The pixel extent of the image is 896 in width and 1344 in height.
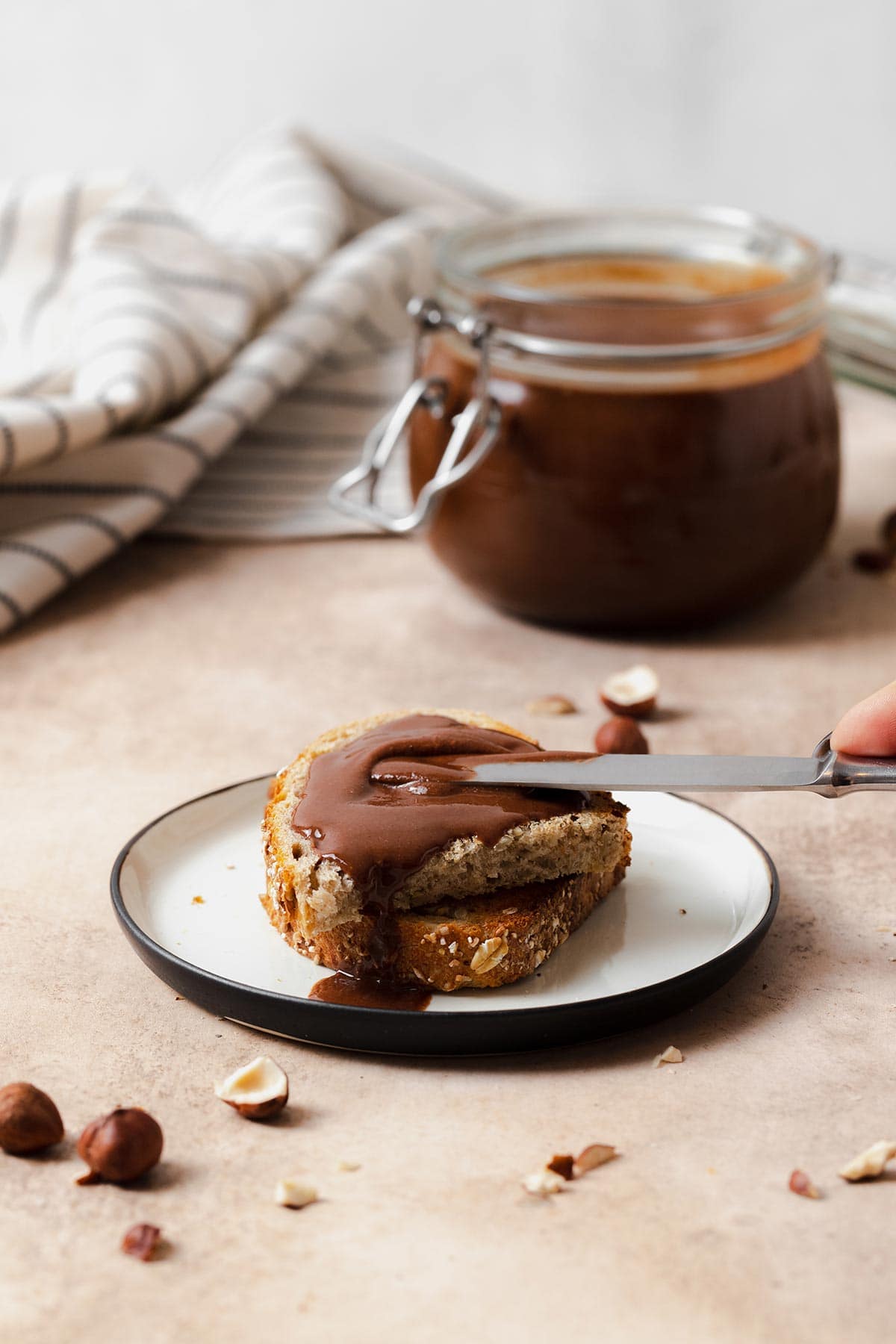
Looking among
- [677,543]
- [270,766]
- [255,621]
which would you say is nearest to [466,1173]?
[270,766]

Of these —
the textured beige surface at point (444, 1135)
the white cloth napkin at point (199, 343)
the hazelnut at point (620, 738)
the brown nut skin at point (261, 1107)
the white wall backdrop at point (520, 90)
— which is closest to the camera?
the textured beige surface at point (444, 1135)

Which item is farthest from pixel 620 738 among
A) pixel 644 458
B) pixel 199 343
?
pixel 199 343

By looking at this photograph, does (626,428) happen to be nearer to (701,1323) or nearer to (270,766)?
(270,766)

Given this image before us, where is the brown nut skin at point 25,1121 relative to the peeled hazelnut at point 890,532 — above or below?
above

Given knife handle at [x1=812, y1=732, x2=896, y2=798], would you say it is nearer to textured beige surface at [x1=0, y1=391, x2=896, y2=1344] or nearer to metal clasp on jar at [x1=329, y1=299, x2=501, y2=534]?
textured beige surface at [x1=0, y1=391, x2=896, y2=1344]

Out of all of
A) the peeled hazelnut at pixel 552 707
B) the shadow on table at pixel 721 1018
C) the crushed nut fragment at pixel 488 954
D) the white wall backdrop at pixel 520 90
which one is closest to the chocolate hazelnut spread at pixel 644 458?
the peeled hazelnut at pixel 552 707

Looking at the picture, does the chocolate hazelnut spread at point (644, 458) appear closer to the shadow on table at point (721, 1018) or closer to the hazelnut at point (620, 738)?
the hazelnut at point (620, 738)
